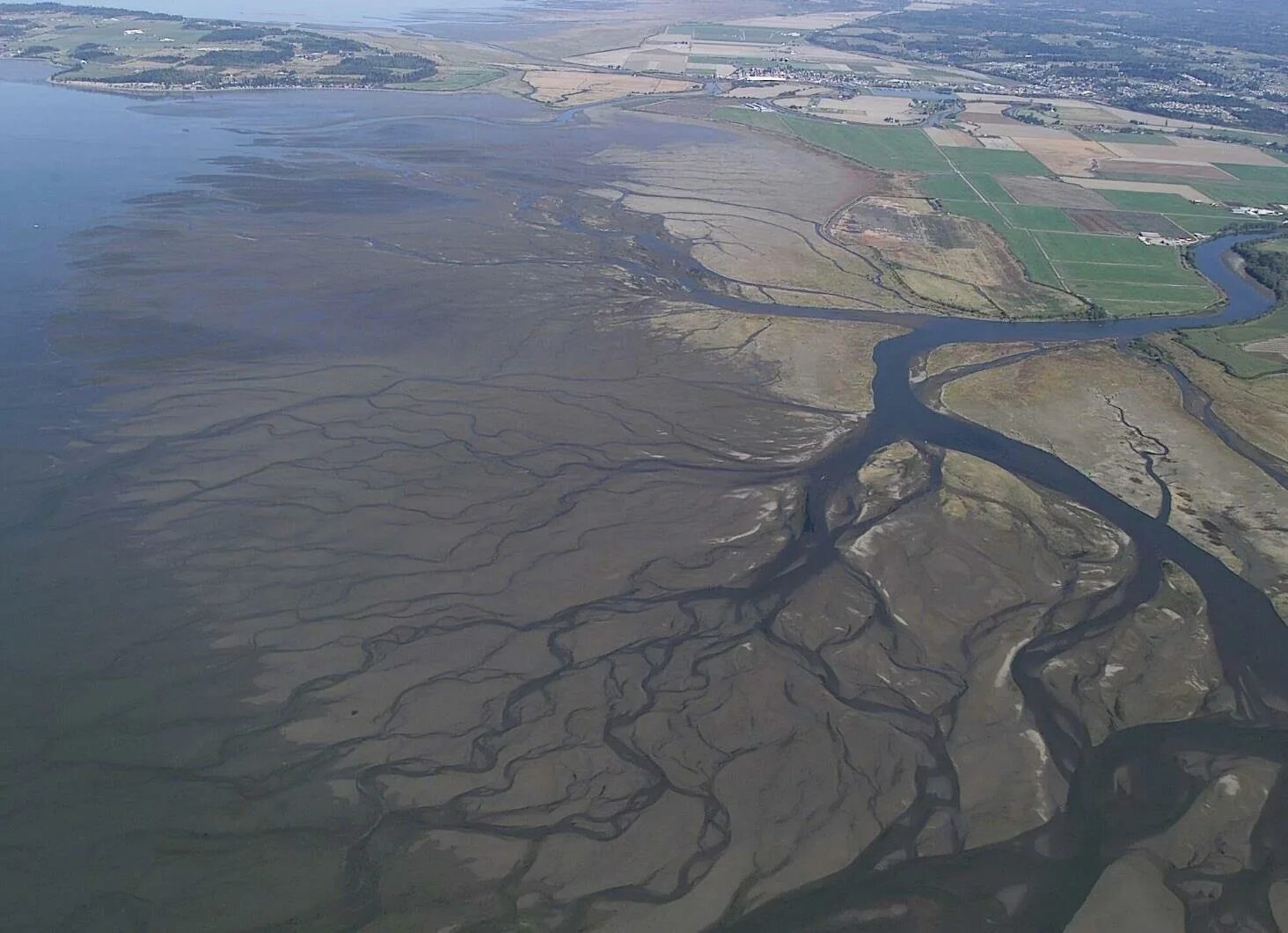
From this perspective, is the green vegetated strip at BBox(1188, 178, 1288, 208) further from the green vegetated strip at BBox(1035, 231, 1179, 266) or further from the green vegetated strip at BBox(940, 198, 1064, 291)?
the green vegetated strip at BBox(940, 198, 1064, 291)

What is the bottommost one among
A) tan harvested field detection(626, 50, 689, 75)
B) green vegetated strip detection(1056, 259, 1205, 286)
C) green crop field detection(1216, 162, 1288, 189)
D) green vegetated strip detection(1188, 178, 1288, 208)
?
green vegetated strip detection(1056, 259, 1205, 286)

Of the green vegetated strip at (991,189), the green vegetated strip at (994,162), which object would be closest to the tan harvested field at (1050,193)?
the green vegetated strip at (991,189)

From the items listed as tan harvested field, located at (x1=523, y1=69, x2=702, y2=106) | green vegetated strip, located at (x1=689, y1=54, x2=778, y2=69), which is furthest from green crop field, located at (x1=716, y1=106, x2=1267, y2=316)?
green vegetated strip, located at (x1=689, y1=54, x2=778, y2=69)

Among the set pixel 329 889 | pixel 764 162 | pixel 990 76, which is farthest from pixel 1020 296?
pixel 990 76

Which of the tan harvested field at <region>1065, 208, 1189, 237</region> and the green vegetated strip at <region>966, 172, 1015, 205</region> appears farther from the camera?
the green vegetated strip at <region>966, 172, 1015, 205</region>

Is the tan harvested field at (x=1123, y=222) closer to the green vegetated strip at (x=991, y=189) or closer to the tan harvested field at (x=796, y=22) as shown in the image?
the green vegetated strip at (x=991, y=189)

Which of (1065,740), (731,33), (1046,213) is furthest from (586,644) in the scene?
(731,33)

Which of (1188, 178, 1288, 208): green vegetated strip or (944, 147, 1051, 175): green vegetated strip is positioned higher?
(944, 147, 1051, 175): green vegetated strip
